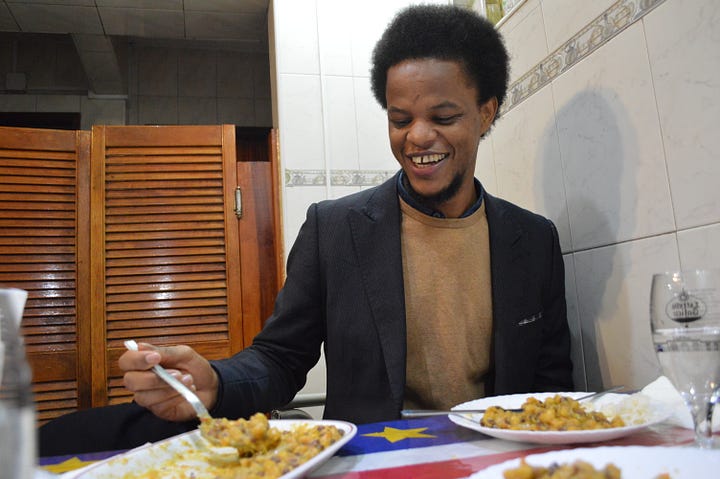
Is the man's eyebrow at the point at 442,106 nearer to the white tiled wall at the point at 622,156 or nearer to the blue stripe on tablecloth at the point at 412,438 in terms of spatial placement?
the white tiled wall at the point at 622,156

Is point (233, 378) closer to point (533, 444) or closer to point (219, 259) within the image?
point (533, 444)

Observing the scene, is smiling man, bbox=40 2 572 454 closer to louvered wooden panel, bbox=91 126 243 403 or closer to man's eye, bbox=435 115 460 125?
man's eye, bbox=435 115 460 125

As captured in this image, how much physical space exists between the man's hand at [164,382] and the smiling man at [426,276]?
166 mm

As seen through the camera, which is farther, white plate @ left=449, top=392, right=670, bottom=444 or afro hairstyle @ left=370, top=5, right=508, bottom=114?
afro hairstyle @ left=370, top=5, right=508, bottom=114

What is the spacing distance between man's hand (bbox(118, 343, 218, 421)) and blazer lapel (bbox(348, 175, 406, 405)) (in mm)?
365

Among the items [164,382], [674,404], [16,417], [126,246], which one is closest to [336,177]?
[126,246]

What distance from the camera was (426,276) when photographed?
1.21 m

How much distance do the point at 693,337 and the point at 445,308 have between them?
66 cm

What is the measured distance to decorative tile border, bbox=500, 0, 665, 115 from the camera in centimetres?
106

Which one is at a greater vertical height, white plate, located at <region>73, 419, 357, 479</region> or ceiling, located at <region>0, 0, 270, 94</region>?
ceiling, located at <region>0, 0, 270, 94</region>

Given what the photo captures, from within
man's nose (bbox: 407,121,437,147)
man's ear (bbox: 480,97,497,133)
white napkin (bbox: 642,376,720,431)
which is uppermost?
man's ear (bbox: 480,97,497,133)

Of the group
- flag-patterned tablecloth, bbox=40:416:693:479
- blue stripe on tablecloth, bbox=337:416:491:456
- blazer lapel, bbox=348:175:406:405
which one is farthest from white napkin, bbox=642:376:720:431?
blazer lapel, bbox=348:175:406:405

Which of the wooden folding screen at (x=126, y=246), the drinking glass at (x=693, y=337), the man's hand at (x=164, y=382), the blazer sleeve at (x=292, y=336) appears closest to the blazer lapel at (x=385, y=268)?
the blazer sleeve at (x=292, y=336)

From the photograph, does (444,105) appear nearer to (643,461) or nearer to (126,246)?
(643,461)
